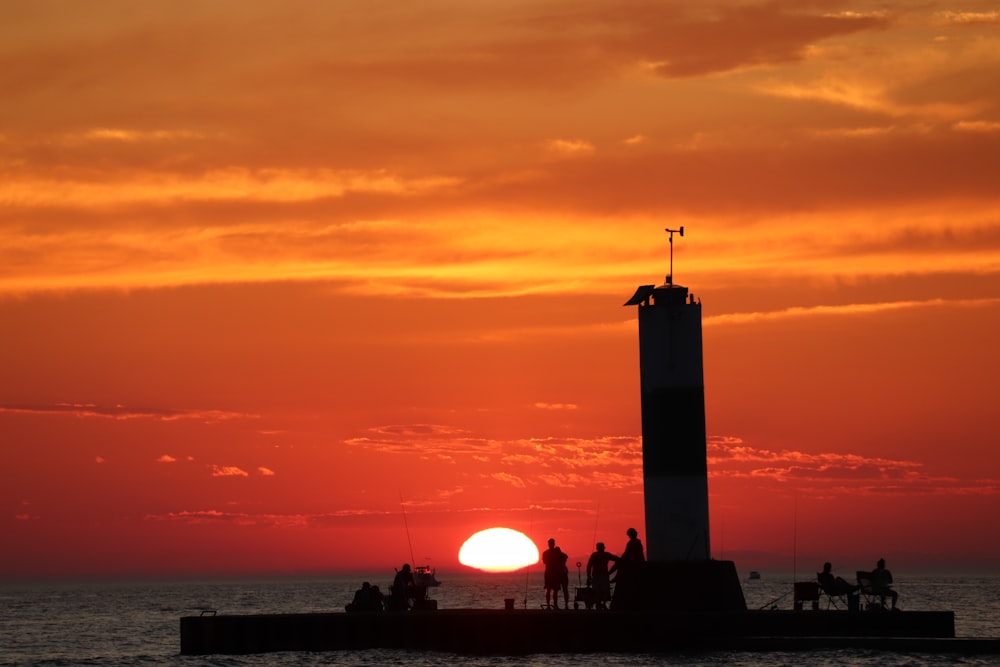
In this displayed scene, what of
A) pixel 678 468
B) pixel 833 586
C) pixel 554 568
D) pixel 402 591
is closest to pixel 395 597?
pixel 402 591

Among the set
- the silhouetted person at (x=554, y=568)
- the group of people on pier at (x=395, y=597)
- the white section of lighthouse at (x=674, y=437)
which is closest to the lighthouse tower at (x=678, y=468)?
the white section of lighthouse at (x=674, y=437)

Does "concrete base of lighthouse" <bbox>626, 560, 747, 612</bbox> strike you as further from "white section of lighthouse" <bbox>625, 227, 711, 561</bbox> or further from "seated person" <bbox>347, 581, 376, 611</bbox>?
"seated person" <bbox>347, 581, 376, 611</bbox>

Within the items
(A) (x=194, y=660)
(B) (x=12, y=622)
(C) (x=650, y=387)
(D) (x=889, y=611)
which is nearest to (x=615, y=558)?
(C) (x=650, y=387)

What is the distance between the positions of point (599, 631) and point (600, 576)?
5.88ft

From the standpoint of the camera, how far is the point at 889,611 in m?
34.7

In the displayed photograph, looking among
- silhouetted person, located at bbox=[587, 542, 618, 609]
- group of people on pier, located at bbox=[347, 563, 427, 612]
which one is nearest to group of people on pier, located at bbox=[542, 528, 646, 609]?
silhouetted person, located at bbox=[587, 542, 618, 609]

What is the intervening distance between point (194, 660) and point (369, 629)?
520 centimetres

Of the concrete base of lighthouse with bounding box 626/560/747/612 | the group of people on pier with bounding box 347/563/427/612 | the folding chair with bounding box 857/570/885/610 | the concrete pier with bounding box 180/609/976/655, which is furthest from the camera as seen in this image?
the group of people on pier with bounding box 347/563/427/612

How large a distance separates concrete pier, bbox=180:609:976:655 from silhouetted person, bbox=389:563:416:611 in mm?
1295

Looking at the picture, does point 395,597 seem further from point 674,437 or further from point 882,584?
point 882,584

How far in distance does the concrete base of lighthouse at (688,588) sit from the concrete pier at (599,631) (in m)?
0.61

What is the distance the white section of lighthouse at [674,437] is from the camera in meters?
34.4

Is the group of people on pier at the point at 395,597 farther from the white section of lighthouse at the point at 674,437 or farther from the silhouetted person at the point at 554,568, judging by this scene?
the white section of lighthouse at the point at 674,437

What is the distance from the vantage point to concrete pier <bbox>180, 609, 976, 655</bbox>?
3331 centimetres
